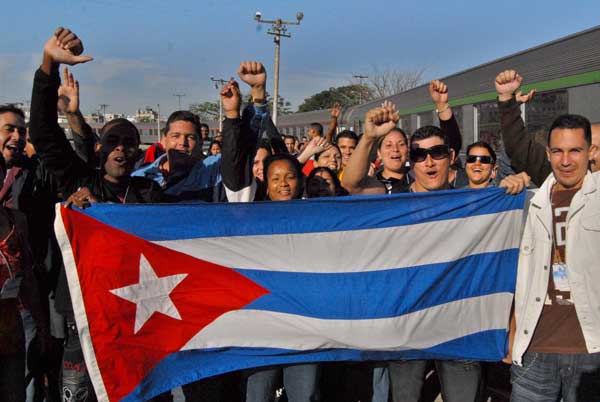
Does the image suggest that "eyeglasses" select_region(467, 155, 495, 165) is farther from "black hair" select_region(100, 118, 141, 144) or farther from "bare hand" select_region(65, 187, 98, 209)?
"bare hand" select_region(65, 187, 98, 209)

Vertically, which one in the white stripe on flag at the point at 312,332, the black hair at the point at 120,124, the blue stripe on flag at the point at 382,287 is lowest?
the white stripe on flag at the point at 312,332

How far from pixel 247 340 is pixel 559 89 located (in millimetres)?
7545

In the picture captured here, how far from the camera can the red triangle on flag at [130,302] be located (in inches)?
124

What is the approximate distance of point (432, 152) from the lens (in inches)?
139

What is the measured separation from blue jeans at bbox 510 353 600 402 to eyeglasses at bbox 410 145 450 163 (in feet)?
3.97

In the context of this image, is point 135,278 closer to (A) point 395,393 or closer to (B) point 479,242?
(A) point 395,393

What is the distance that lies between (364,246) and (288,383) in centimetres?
86

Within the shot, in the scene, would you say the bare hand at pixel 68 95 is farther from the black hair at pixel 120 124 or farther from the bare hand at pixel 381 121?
the bare hand at pixel 381 121

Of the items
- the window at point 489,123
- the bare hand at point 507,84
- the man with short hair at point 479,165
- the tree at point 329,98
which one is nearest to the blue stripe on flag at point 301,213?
the bare hand at point 507,84

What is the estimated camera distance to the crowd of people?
2996 millimetres

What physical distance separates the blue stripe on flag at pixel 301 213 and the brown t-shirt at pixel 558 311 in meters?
0.38

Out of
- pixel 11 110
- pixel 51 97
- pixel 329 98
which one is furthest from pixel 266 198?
pixel 329 98

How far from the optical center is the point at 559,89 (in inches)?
355

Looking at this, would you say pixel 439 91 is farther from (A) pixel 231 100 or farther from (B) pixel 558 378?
(B) pixel 558 378
